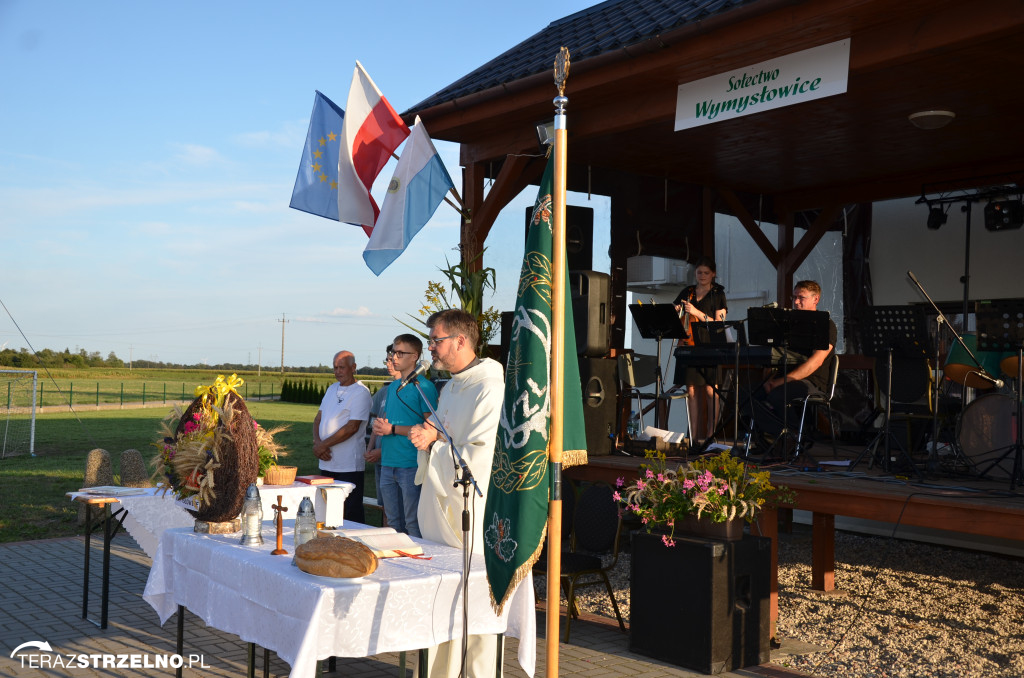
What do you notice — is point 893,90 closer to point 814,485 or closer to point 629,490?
point 814,485

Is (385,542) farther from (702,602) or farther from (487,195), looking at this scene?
(487,195)

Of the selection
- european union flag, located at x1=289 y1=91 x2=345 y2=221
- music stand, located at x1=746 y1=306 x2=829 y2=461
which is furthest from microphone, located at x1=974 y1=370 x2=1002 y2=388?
european union flag, located at x1=289 y1=91 x2=345 y2=221

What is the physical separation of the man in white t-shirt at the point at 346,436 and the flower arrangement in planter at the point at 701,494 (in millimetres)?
2691

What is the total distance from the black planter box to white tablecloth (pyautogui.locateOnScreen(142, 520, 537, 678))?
1.65 metres

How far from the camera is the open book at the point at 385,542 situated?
159 inches

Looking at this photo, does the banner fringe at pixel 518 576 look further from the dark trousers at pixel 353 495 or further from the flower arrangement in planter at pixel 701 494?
the dark trousers at pixel 353 495

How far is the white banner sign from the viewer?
640cm

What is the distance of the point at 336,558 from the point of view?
3625mm

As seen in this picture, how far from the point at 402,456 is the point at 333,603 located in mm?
3337

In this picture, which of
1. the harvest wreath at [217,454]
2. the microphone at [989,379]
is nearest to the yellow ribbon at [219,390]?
the harvest wreath at [217,454]

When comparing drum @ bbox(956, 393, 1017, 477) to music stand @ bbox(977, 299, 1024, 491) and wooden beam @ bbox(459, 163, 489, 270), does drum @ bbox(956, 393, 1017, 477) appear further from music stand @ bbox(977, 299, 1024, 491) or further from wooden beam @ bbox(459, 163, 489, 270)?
wooden beam @ bbox(459, 163, 489, 270)

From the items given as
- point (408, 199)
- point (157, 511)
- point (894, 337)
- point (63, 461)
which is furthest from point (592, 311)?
point (63, 461)

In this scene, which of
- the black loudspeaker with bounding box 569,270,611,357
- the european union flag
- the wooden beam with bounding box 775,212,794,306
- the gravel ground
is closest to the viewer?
the gravel ground

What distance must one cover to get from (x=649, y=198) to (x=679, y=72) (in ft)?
12.6
